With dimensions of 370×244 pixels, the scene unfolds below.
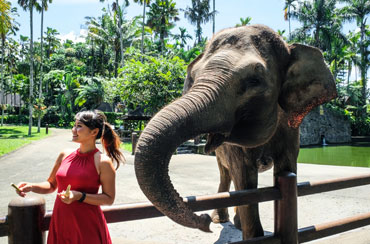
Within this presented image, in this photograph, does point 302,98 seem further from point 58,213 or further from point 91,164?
point 58,213

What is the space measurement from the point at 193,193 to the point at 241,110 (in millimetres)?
4284

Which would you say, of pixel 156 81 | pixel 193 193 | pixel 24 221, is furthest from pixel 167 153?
pixel 156 81

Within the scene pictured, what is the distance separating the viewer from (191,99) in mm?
2240

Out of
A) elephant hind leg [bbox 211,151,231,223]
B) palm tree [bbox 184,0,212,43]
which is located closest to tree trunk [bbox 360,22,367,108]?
palm tree [bbox 184,0,212,43]

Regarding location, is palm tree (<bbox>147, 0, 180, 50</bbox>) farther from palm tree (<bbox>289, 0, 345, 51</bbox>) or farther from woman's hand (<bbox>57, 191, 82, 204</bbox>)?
woman's hand (<bbox>57, 191, 82, 204</bbox>)

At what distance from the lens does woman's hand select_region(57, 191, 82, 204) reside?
1.73 meters

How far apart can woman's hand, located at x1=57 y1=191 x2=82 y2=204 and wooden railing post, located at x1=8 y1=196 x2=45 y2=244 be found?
14 centimetres

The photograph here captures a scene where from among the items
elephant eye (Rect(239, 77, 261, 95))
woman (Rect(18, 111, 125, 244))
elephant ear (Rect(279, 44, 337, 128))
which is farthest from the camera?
elephant ear (Rect(279, 44, 337, 128))

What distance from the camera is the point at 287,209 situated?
2.58m

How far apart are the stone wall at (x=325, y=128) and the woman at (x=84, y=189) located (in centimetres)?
2586

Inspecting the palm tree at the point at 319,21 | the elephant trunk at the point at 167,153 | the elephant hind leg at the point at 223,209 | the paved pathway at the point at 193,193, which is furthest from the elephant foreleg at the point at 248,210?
the palm tree at the point at 319,21

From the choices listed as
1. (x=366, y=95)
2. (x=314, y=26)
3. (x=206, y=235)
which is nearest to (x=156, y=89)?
(x=206, y=235)

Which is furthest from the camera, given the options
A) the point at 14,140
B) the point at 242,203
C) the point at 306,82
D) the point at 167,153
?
the point at 14,140

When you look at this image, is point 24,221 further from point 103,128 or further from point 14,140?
point 14,140
